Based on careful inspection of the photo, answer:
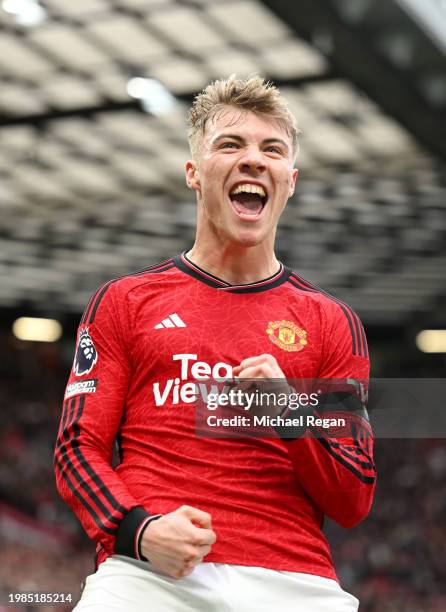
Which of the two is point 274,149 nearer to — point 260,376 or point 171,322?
point 171,322

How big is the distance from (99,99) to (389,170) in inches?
184

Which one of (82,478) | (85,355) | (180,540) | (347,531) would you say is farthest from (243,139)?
(347,531)

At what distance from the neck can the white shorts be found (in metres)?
0.78

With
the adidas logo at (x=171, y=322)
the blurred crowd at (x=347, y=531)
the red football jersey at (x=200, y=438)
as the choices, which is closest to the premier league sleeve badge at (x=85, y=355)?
the red football jersey at (x=200, y=438)

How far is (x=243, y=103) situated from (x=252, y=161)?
17 centimetres

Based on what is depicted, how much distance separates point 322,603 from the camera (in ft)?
7.57

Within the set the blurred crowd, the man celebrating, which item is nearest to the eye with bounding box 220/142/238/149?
the man celebrating

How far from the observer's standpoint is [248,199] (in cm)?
263

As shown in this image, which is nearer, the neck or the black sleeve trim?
the black sleeve trim

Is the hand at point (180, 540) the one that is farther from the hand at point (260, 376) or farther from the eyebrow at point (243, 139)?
the eyebrow at point (243, 139)

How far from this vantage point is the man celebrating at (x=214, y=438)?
2.24 meters

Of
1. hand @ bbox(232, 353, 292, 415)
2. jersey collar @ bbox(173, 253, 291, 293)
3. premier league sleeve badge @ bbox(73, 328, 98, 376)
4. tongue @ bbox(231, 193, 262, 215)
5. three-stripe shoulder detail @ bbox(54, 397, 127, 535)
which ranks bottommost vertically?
three-stripe shoulder detail @ bbox(54, 397, 127, 535)

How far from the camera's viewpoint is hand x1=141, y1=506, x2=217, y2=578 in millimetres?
2086

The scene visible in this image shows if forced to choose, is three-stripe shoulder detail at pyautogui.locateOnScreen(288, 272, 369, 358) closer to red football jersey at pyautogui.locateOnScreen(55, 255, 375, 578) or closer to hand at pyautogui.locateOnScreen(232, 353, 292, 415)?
red football jersey at pyautogui.locateOnScreen(55, 255, 375, 578)
